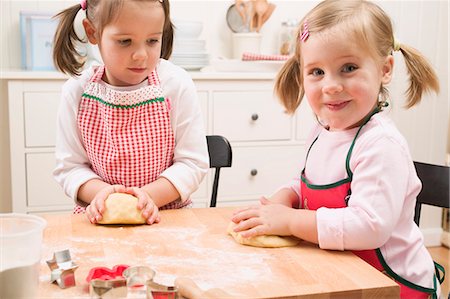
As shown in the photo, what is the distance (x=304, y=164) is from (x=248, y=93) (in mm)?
1490

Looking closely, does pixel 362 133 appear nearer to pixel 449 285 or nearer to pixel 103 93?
pixel 103 93

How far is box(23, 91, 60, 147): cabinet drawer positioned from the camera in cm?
259

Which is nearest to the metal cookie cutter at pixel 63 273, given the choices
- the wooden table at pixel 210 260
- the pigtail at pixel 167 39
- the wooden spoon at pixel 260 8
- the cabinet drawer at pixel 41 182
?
the wooden table at pixel 210 260

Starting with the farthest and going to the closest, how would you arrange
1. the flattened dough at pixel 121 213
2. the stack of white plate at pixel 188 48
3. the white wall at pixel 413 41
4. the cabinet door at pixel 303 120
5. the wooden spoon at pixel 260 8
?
the white wall at pixel 413 41 → the wooden spoon at pixel 260 8 → the cabinet door at pixel 303 120 → the stack of white plate at pixel 188 48 → the flattened dough at pixel 121 213

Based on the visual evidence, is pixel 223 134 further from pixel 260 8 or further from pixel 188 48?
pixel 260 8

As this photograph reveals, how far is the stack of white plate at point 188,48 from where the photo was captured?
279 centimetres

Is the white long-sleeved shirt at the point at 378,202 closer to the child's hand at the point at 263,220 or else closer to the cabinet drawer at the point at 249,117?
the child's hand at the point at 263,220

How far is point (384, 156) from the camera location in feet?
3.61

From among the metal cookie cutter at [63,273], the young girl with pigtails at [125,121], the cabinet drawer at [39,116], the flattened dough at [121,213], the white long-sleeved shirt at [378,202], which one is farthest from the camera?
the cabinet drawer at [39,116]

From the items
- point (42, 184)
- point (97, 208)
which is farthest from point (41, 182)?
point (97, 208)

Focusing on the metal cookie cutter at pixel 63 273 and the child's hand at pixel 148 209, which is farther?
the child's hand at pixel 148 209

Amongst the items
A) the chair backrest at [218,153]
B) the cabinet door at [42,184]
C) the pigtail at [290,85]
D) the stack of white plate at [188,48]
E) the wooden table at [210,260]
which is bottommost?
the cabinet door at [42,184]

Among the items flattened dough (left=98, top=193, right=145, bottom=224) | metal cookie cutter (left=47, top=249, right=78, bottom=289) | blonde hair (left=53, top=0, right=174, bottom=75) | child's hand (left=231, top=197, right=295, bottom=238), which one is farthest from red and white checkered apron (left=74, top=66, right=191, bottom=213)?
metal cookie cutter (left=47, top=249, right=78, bottom=289)

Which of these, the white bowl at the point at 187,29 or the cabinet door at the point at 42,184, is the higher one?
the white bowl at the point at 187,29
